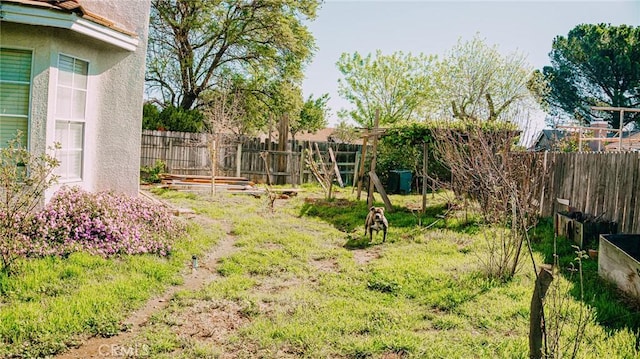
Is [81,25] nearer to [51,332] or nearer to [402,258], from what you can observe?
[51,332]

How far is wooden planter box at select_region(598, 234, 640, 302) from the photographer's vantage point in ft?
17.3

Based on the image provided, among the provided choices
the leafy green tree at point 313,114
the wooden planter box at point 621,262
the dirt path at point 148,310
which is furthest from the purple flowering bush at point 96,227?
the leafy green tree at point 313,114

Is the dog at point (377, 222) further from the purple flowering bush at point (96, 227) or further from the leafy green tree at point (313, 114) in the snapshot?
the leafy green tree at point (313, 114)

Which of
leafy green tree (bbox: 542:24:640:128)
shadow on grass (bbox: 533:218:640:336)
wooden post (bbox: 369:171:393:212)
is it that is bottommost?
shadow on grass (bbox: 533:218:640:336)

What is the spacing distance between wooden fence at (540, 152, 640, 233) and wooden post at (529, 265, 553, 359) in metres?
4.89

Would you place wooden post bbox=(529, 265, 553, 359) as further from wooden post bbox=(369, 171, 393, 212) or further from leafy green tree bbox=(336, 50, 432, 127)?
leafy green tree bbox=(336, 50, 432, 127)

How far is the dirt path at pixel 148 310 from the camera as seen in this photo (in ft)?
13.4

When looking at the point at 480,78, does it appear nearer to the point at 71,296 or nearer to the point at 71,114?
the point at 71,114

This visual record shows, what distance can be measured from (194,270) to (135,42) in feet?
14.5

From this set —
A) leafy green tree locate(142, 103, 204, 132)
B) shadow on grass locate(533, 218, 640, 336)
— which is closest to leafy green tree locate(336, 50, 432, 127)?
leafy green tree locate(142, 103, 204, 132)

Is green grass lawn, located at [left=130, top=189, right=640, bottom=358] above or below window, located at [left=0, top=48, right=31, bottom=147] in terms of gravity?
below

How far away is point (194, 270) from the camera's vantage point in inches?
263

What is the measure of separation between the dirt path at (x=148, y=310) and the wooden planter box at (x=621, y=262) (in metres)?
5.46

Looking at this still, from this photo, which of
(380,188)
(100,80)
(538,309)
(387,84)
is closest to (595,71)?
(387,84)
